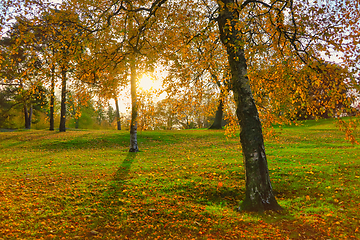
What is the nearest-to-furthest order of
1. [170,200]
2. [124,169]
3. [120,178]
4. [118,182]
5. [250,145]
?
[250,145] < [170,200] < [118,182] < [120,178] < [124,169]

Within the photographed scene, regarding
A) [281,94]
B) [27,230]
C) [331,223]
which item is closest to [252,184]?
[331,223]

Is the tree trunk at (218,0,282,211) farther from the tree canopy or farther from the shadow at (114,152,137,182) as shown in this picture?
the shadow at (114,152,137,182)

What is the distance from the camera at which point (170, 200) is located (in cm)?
695

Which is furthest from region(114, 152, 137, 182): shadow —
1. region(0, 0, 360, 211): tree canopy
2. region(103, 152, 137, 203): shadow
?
region(0, 0, 360, 211): tree canopy

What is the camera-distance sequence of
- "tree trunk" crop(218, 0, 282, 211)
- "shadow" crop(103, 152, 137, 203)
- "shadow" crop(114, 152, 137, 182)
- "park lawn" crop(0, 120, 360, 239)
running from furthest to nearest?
1. "shadow" crop(114, 152, 137, 182)
2. "shadow" crop(103, 152, 137, 203)
3. "tree trunk" crop(218, 0, 282, 211)
4. "park lawn" crop(0, 120, 360, 239)

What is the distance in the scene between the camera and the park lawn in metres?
5.10

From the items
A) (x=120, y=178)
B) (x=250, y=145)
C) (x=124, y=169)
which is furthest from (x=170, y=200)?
(x=124, y=169)

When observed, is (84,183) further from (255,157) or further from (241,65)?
(241,65)

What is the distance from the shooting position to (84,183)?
333 inches

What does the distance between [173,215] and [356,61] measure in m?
6.25

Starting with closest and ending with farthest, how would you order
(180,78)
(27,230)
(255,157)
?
(27,230)
(255,157)
(180,78)

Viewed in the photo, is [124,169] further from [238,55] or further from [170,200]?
[238,55]

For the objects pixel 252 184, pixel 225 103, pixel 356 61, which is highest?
pixel 356 61

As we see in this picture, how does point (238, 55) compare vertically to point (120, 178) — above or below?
above
